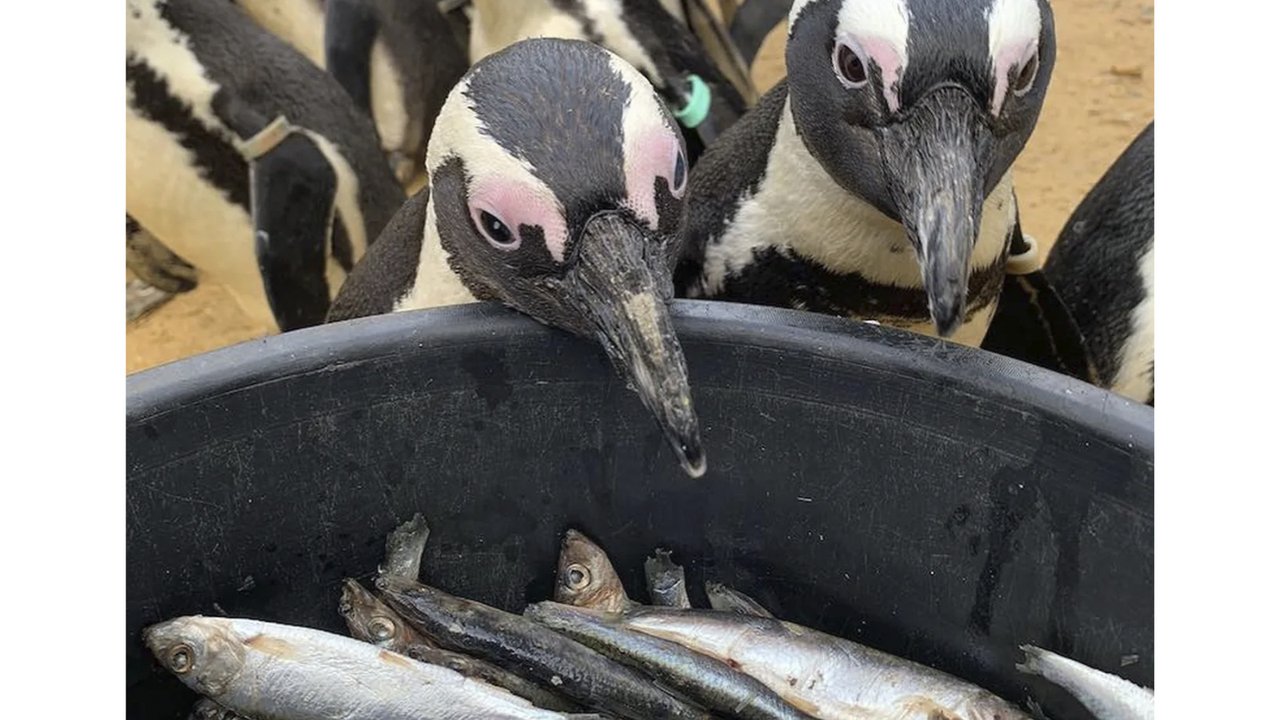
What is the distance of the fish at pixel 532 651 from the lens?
913 mm

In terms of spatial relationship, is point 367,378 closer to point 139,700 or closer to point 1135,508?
point 139,700

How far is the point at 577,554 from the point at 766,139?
450 millimetres

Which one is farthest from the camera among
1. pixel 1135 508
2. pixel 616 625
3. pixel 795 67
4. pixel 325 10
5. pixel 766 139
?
pixel 325 10

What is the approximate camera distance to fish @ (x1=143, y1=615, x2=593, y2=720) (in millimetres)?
889

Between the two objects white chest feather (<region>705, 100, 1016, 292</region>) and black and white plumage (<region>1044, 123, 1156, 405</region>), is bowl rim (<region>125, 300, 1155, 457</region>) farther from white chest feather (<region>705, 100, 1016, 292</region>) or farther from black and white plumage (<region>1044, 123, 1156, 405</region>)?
black and white plumage (<region>1044, 123, 1156, 405</region>)

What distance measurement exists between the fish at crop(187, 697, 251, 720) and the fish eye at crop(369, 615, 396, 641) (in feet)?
0.30

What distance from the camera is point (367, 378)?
92 centimetres

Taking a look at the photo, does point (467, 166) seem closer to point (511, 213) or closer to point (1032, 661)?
point (511, 213)

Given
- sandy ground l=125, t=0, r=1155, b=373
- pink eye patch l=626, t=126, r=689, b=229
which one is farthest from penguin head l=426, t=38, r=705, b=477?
sandy ground l=125, t=0, r=1155, b=373

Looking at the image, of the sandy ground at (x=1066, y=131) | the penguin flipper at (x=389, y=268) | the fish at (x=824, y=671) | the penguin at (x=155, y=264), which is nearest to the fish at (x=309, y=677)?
the fish at (x=824, y=671)

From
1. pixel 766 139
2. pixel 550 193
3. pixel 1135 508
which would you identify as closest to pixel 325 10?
pixel 766 139

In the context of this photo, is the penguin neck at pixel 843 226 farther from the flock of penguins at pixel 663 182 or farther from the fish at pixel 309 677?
the fish at pixel 309 677

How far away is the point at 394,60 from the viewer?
221cm

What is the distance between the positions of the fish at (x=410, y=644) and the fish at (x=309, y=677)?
22 mm
